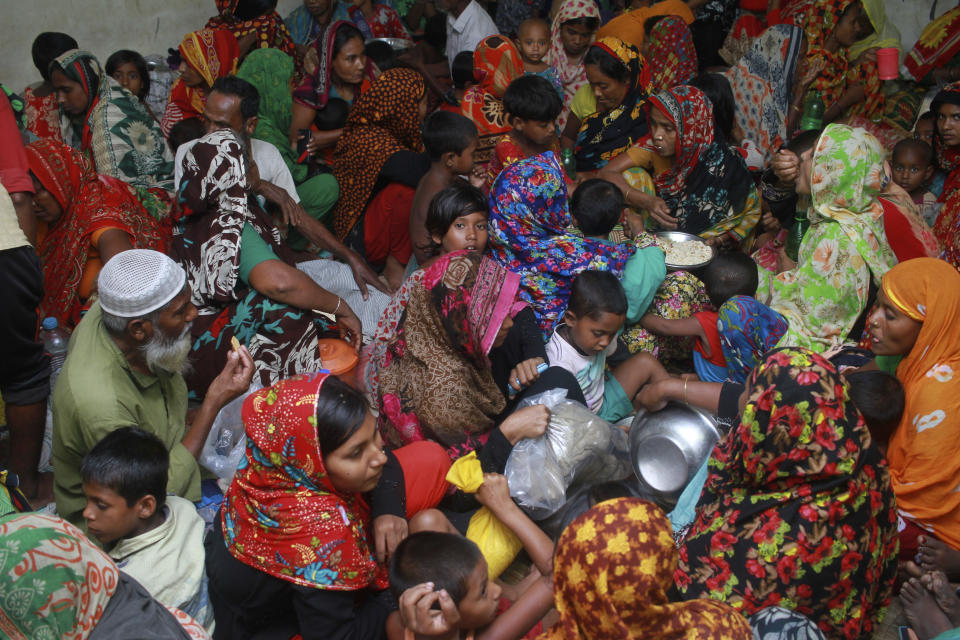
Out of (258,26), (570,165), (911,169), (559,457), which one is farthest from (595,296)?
(258,26)

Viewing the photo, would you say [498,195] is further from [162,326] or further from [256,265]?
[162,326]

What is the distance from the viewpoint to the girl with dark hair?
2244 mm

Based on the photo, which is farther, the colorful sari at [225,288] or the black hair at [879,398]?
the colorful sari at [225,288]

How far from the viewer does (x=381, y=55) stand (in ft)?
20.7

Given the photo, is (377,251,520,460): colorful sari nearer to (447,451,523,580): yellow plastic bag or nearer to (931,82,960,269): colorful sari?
(447,451,523,580): yellow plastic bag

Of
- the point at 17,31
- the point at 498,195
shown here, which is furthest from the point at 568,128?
the point at 17,31

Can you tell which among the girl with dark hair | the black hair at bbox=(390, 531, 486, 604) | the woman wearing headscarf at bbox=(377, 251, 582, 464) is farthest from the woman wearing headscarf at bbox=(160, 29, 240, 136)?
the black hair at bbox=(390, 531, 486, 604)

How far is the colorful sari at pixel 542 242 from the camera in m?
3.91

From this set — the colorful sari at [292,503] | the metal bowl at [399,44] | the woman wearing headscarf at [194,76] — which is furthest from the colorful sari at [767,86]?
the colorful sari at [292,503]

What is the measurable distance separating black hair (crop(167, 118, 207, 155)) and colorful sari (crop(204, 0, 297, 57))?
1083 mm

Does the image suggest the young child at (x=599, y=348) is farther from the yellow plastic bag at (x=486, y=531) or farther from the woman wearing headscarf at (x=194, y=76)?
the woman wearing headscarf at (x=194, y=76)

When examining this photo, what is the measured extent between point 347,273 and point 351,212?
727 mm

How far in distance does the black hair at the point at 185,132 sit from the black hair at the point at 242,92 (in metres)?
0.84

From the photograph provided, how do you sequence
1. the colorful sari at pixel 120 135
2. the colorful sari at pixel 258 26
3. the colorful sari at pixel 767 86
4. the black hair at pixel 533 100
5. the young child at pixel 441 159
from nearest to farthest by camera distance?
1. the young child at pixel 441 159
2. the black hair at pixel 533 100
3. the colorful sari at pixel 120 135
4. the colorful sari at pixel 767 86
5. the colorful sari at pixel 258 26
